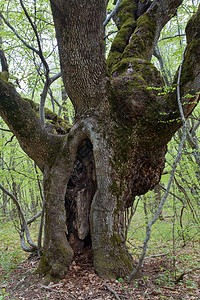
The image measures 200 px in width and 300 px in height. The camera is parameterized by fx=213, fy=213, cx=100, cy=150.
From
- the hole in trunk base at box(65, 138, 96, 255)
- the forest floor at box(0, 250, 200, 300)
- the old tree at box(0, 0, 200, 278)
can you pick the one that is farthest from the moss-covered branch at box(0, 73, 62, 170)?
the forest floor at box(0, 250, 200, 300)

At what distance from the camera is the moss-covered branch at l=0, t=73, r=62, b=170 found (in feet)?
12.7

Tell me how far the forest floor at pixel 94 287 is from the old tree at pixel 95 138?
198 millimetres

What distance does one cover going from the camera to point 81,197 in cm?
391

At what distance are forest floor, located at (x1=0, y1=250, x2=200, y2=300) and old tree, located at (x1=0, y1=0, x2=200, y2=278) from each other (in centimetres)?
20

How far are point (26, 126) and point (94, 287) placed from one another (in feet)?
9.40

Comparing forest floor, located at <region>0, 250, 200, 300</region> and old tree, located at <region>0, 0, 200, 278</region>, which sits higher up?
old tree, located at <region>0, 0, 200, 278</region>

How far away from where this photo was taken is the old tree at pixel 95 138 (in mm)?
3451

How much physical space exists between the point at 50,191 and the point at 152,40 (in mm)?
4372

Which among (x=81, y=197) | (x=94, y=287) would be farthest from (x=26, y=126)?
(x=94, y=287)

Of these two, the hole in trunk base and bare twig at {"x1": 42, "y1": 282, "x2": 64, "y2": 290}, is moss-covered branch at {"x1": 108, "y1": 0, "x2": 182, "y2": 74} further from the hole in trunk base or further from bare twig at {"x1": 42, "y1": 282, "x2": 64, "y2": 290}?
bare twig at {"x1": 42, "y1": 282, "x2": 64, "y2": 290}

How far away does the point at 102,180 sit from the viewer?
141 inches

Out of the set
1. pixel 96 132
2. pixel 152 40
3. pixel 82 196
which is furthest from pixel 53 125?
pixel 152 40

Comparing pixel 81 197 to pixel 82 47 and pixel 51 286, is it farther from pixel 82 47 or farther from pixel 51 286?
pixel 82 47

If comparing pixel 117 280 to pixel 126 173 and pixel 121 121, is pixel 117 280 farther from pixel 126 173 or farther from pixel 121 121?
pixel 121 121
